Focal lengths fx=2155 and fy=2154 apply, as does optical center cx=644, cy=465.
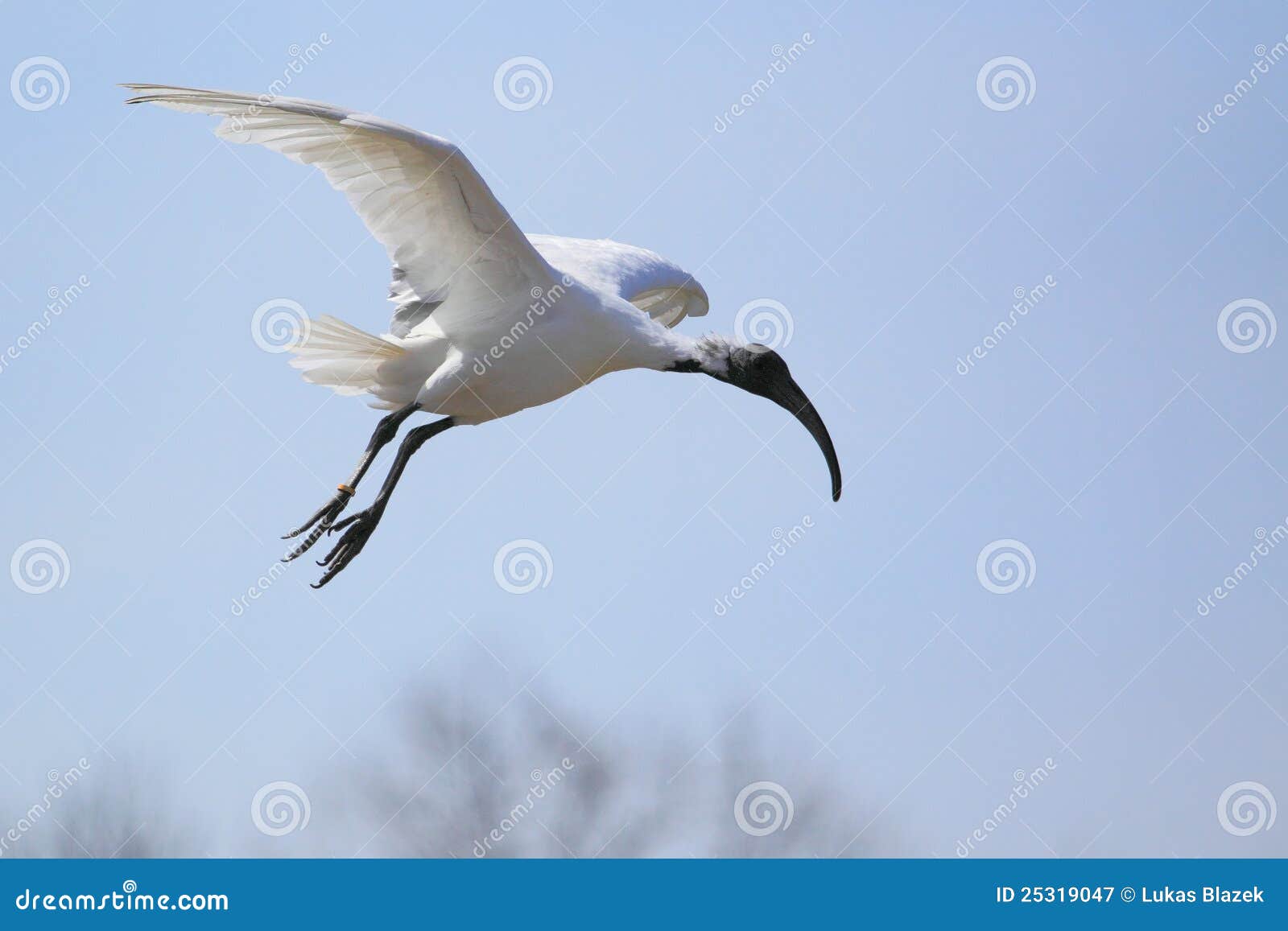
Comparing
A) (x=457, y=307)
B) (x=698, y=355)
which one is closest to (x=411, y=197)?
(x=457, y=307)

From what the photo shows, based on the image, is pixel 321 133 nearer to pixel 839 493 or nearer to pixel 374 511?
pixel 374 511

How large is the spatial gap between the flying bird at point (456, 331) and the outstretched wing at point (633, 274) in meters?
0.05

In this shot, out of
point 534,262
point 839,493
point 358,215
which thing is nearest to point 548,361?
point 534,262

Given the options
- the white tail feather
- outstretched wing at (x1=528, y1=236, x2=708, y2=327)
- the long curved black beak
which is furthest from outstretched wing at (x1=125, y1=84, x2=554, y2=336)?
the long curved black beak

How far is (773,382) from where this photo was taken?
14.0m

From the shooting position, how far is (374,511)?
13.2m

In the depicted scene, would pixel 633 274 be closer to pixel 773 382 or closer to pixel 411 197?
pixel 773 382

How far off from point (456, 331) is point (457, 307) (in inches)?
5.6

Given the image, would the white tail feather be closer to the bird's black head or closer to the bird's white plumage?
the bird's white plumage

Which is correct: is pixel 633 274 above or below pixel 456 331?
above

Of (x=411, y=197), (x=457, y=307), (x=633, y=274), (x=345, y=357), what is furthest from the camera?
(x=633, y=274)

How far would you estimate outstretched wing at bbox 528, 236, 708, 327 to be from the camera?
13.9m

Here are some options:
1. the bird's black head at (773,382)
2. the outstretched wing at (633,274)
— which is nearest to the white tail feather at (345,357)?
the outstretched wing at (633,274)

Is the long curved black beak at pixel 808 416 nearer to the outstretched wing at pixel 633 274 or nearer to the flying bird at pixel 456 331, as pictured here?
the flying bird at pixel 456 331
